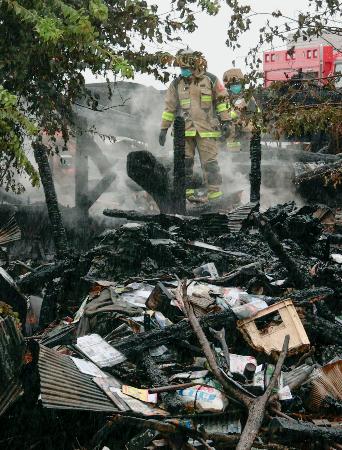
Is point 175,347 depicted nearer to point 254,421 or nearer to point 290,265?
point 254,421

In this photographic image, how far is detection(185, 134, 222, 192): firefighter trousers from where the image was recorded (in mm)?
9086

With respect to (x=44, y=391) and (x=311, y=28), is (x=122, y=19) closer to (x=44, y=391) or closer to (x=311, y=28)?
(x=311, y=28)

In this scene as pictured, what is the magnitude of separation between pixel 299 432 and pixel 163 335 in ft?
4.39

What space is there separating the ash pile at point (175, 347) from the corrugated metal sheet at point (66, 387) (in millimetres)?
11

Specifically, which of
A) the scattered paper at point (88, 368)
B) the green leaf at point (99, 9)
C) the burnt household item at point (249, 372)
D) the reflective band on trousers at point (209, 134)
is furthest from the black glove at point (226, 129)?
the scattered paper at point (88, 368)

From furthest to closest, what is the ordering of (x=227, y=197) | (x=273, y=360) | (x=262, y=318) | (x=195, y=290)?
(x=227, y=197)
(x=195, y=290)
(x=262, y=318)
(x=273, y=360)

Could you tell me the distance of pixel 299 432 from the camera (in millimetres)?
2664

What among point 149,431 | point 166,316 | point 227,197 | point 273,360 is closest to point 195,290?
point 166,316

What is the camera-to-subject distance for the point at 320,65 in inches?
523

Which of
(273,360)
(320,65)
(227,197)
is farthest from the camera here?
(320,65)

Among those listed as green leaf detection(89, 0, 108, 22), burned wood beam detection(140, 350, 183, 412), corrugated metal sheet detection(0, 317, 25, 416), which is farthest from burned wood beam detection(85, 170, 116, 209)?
corrugated metal sheet detection(0, 317, 25, 416)

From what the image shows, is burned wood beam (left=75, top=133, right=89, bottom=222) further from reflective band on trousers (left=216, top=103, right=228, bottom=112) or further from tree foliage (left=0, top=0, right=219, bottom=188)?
reflective band on trousers (left=216, top=103, right=228, bottom=112)

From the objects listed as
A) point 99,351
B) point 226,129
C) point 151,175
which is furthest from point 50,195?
point 226,129

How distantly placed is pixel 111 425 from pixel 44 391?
412mm
